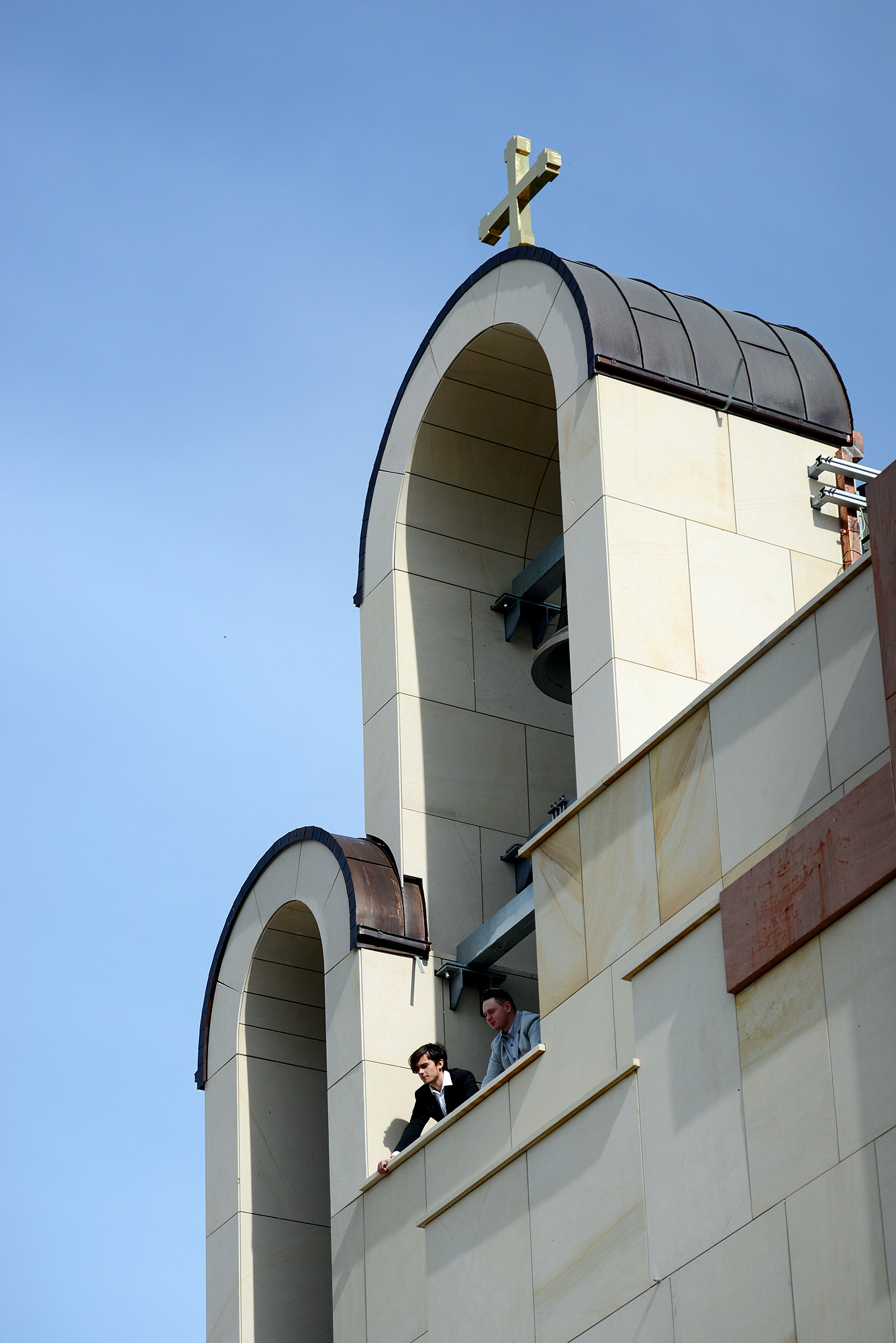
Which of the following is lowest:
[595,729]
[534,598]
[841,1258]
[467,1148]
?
[841,1258]

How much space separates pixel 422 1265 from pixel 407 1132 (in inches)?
53.5

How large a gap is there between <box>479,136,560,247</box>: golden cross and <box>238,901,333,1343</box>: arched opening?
19.8 ft

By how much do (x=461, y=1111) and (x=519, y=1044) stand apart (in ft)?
2.83

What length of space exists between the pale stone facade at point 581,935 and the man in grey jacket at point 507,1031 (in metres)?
→ 0.51

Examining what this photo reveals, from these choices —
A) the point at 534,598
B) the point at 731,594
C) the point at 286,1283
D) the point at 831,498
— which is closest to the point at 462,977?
the point at 286,1283

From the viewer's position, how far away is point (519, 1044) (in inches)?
599

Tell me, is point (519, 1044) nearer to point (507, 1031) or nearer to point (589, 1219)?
point (507, 1031)

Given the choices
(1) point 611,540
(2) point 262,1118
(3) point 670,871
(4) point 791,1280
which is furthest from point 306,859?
(4) point 791,1280

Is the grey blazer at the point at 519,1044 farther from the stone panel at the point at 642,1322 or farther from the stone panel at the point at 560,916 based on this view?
the stone panel at the point at 642,1322

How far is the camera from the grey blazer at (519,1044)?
15.2 m

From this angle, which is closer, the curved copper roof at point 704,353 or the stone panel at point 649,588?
the stone panel at point 649,588

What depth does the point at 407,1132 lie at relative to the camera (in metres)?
15.7

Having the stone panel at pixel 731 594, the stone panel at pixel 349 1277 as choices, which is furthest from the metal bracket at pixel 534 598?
the stone panel at pixel 349 1277

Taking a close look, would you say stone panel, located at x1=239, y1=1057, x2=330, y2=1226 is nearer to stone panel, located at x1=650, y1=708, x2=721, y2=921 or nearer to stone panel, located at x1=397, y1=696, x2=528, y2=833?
stone panel, located at x1=397, y1=696, x2=528, y2=833
